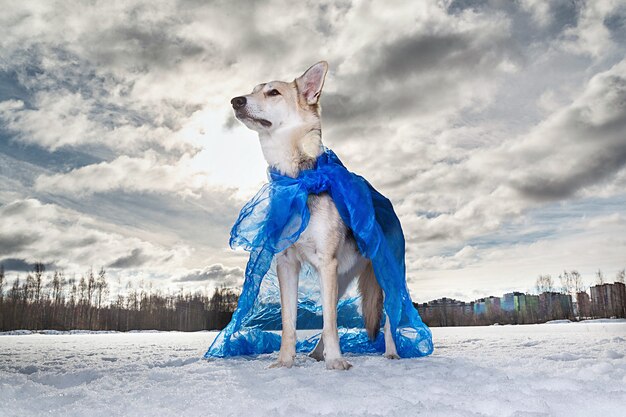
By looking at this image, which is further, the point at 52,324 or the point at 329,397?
the point at 52,324

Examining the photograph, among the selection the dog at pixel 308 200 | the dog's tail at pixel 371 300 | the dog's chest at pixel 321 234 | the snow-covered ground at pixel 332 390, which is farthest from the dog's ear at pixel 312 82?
the snow-covered ground at pixel 332 390

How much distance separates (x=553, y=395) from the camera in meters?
2.49

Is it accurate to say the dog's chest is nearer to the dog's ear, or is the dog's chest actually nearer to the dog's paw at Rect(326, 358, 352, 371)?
the dog's paw at Rect(326, 358, 352, 371)

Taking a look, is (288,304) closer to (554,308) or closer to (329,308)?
(329,308)

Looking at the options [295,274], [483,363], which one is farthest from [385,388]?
[295,274]

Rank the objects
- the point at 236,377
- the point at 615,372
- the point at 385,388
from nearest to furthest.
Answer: the point at 385,388 → the point at 615,372 → the point at 236,377

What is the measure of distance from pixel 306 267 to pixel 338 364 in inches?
58.8

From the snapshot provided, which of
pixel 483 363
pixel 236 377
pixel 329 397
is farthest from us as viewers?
pixel 483 363

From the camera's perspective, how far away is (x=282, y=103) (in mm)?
4449

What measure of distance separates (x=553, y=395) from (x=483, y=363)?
4.63ft

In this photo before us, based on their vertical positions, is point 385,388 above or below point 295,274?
below

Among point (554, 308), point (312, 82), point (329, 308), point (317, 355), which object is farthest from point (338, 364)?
point (554, 308)

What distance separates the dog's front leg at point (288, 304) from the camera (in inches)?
157

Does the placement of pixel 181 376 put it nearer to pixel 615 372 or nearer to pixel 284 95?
pixel 284 95
